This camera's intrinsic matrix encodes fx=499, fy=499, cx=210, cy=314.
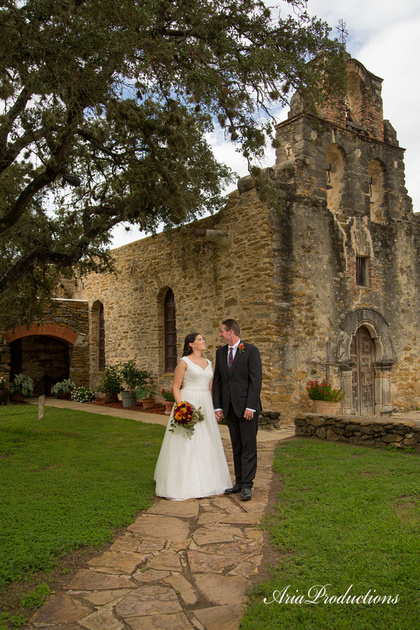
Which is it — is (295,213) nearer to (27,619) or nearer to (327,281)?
(327,281)

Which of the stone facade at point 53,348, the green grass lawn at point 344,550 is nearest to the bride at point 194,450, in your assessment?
the green grass lawn at point 344,550

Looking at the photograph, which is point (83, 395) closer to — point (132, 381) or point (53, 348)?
point (132, 381)

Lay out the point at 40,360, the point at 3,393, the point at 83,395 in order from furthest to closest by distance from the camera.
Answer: the point at 40,360
the point at 83,395
the point at 3,393

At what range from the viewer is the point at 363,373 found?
1156 centimetres

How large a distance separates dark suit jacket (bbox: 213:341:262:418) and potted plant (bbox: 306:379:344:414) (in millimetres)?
5127

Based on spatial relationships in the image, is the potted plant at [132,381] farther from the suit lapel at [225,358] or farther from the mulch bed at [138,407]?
the suit lapel at [225,358]

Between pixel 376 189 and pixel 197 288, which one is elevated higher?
pixel 376 189

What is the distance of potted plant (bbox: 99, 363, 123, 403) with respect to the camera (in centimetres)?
1465

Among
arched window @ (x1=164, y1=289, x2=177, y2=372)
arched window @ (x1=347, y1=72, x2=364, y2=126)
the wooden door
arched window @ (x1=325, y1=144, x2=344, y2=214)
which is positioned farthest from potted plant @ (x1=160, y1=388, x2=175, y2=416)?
arched window @ (x1=347, y1=72, x2=364, y2=126)

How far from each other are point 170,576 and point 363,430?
16.5 feet

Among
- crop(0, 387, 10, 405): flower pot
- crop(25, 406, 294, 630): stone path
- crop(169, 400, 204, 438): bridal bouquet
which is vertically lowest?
crop(25, 406, 294, 630): stone path

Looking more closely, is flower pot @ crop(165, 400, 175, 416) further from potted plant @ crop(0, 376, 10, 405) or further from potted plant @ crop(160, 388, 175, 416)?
potted plant @ crop(0, 376, 10, 405)

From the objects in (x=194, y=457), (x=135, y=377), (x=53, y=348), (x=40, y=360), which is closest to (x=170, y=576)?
(x=194, y=457)

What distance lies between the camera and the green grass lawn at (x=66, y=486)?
3.59 metres
